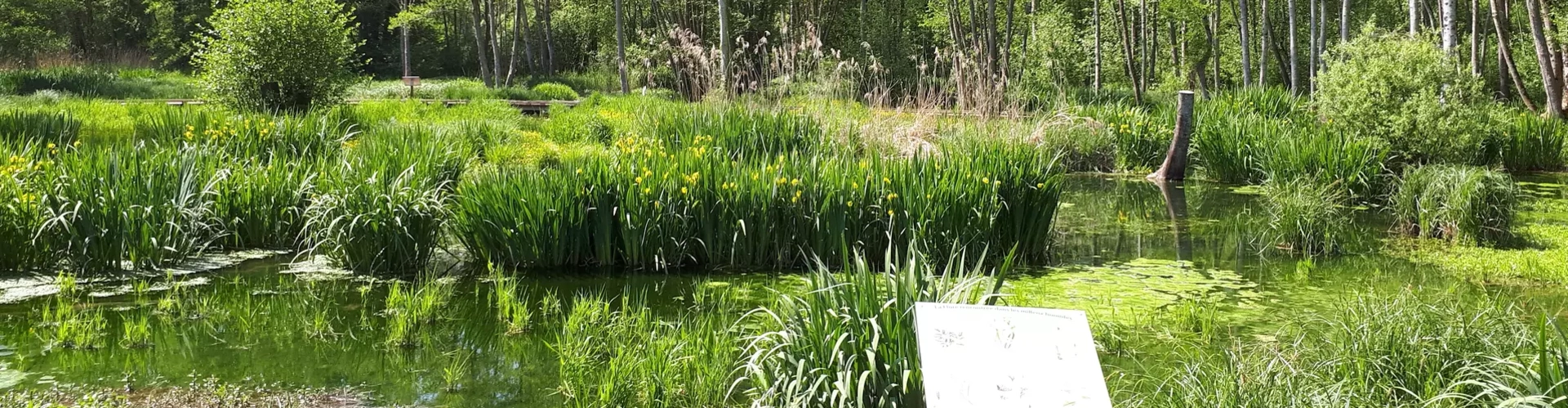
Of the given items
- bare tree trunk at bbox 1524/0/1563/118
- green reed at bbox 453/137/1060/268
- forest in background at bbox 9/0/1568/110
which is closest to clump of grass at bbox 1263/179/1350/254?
green reed at bbox 453/137/1060/268

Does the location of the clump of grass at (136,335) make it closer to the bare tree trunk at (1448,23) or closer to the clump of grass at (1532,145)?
the bare tree trunk at (1448,23)

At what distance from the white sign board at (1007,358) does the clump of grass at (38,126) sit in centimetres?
1010

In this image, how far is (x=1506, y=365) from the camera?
3.74 meters

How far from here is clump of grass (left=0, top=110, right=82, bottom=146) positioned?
411 inches

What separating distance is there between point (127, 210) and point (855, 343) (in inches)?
197

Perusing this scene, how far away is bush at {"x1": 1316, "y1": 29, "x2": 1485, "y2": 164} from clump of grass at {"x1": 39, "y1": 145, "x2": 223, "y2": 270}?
9.94 metres

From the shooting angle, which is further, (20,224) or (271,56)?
(271,56)

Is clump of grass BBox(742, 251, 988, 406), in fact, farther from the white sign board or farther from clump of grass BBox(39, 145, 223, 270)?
clump of grass BBox(39, 145, 223, 270)

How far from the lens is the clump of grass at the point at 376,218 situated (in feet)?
22.4

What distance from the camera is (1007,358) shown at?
2.88m

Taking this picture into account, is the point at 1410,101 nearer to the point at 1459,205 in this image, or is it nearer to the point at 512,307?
the point at 1459,205

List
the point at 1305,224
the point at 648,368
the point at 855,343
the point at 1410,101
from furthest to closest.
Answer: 1. the point at 1410,101
2. the point at 1305,224
3. the point at 648,368
4. the point at 855,343

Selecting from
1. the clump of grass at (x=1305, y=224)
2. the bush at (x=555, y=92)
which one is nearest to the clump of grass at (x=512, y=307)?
the clump of grass at (x=1305, y=224)

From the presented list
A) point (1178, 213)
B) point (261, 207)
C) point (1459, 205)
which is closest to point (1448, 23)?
point (1178, 213)
